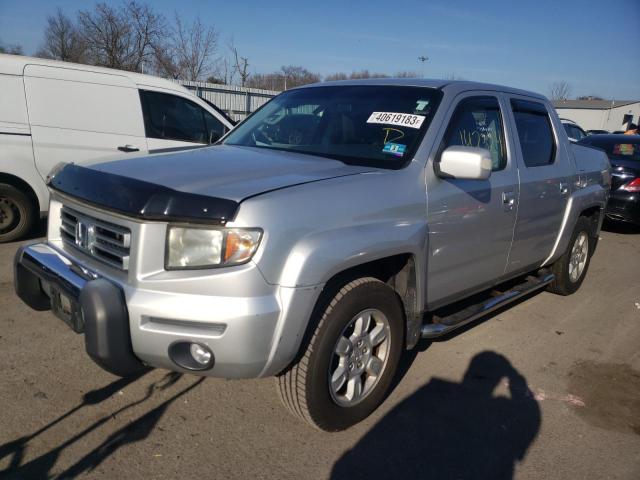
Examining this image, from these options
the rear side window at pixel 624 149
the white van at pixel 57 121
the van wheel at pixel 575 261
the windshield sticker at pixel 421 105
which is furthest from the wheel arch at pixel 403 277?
the rear side window at pixel 624 149

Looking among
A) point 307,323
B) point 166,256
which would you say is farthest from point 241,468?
point 166,256

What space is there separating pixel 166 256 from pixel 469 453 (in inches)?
72.3

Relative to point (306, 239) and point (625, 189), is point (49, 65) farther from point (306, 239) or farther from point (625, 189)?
point (625, 189)

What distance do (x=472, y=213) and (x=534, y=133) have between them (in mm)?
1480

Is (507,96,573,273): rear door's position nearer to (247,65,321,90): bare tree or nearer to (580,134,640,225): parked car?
(580,134,640,225): parked car

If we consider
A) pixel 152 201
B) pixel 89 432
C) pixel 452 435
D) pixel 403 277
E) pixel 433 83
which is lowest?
pixel 452 435

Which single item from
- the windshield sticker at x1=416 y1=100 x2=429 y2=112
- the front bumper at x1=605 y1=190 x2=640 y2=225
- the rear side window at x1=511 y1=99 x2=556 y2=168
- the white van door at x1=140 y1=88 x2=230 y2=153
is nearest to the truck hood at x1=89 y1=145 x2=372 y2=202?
the windshield sticker at x1=416 y1=100 x2=429 y2=112

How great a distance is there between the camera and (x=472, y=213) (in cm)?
326

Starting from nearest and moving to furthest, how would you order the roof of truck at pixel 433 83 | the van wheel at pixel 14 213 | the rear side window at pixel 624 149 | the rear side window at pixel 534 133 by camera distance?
the roof of truck at pixel 433 83
the rear side window at pixel 534 133
the van wheel at pixel 14 213
the rear side window at pixel 624 149

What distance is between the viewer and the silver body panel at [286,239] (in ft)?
7.20

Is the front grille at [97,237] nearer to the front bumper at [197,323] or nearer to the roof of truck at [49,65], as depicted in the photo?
the front bumper at [197,323]

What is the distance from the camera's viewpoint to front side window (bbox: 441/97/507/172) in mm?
3293

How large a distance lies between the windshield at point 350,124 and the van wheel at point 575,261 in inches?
101

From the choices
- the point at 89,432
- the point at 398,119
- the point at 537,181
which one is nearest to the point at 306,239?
the point at 398,119
